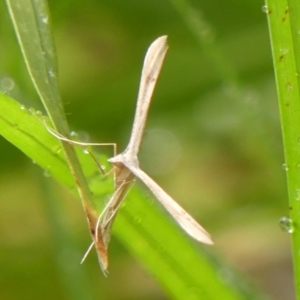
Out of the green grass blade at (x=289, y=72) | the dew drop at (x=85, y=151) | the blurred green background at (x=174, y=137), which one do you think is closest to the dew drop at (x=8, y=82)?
→ the blurred green background at (x=174, y=137)

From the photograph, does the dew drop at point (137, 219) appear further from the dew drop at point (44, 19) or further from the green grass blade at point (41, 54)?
the dew drop at point (44, 19)

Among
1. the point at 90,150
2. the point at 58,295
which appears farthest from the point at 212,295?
the point at 58,295

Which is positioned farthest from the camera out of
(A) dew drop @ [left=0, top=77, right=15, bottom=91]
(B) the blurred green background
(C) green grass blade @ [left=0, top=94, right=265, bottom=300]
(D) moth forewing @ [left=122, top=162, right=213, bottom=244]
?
(B) the blurred green background

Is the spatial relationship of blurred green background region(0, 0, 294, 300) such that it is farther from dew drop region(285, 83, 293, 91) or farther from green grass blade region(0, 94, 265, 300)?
dew drop region(285, 83, 293, 91)

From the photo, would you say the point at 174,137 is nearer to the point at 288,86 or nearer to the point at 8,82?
the point at 8,82

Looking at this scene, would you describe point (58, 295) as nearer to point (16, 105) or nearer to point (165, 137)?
point (165, 137)

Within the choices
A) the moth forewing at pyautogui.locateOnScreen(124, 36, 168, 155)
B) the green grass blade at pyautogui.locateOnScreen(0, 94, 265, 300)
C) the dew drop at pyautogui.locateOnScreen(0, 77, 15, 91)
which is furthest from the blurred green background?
the moth forewing at pyautogui.locateOnScreen(124, 36, 168, 155)

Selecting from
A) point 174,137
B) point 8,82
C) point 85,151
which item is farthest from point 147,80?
point 174,137
